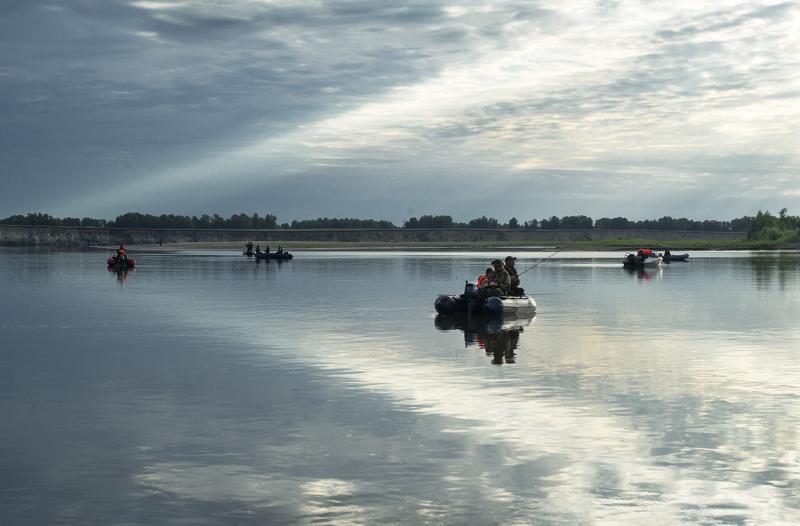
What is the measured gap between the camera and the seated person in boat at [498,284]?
3812cm

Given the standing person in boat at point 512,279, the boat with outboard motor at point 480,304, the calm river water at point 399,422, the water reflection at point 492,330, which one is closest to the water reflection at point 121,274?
the calm river water at point 399,422

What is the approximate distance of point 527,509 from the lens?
37.5 ft

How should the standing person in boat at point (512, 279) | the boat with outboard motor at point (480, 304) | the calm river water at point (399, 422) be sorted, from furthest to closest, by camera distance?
the standing person in boat at point (512, 279) < the boat with outboard motor at point (480, 304) < the calm river water at point (399, 422)

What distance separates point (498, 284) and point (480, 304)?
3.50ft

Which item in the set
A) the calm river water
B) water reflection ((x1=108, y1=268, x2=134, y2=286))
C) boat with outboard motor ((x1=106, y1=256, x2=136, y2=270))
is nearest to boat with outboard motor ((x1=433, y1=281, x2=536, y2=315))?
the calm river water

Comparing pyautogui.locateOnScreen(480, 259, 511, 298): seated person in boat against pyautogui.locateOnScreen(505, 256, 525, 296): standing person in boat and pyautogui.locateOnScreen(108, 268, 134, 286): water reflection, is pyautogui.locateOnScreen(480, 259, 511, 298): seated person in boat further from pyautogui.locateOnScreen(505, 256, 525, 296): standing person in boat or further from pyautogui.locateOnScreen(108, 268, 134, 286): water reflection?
pyautogui.locateOnScreen(108, 268, 134, 286): water reflection

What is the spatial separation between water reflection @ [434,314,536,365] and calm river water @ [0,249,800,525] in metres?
0.15

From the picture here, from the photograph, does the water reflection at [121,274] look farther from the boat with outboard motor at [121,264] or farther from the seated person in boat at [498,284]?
the seated person in boat at [498,284]

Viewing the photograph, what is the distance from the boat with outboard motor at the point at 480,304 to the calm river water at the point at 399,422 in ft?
3.87

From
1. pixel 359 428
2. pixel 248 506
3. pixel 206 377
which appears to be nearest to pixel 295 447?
pixel 359 428

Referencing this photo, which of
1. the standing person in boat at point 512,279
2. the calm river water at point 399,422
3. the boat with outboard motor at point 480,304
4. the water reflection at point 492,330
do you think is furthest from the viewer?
the standing person in boat at point 512,279

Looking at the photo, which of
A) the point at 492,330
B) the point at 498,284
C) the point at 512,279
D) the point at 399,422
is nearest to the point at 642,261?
the point at 512,279

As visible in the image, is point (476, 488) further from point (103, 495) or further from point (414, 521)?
point (103, 495)

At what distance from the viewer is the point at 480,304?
38.2m
